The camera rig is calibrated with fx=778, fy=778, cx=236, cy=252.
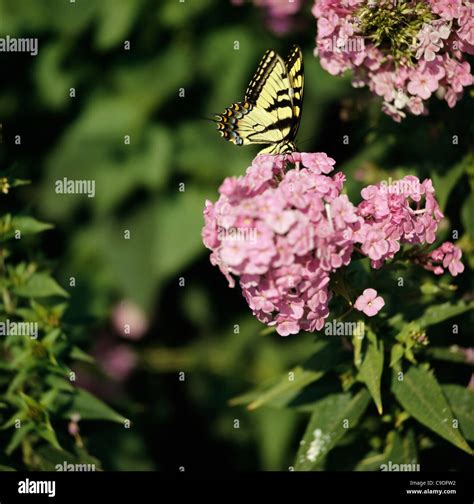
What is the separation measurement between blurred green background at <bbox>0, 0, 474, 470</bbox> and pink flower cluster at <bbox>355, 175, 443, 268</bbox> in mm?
2037

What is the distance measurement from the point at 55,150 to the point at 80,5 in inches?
42.4

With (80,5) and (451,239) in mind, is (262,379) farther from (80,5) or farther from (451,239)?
(80,5)

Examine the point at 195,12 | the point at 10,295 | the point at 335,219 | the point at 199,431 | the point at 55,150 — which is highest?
the point at 195,12

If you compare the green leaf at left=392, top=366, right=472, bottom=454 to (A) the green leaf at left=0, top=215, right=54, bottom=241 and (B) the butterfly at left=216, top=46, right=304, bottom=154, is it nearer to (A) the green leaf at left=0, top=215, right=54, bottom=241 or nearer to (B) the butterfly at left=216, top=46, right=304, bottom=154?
(B) the butterfly at left=216, top=46, right=304, bottom=154

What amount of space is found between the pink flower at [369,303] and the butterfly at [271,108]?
100 cm

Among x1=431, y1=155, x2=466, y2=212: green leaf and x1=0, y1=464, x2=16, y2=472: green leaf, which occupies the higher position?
x1=431, y1=155, x2=466, y2=212: green leaf

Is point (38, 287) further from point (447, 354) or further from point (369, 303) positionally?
point (447, 354)

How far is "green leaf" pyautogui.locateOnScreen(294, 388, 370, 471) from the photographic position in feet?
10.7

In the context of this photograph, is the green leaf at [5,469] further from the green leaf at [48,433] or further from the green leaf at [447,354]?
the green leaf at [447,354]

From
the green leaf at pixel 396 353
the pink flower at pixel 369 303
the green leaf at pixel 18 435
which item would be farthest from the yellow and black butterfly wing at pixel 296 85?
the green leaf at pixel 18 435

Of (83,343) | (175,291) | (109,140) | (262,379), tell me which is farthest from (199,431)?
(109,140)

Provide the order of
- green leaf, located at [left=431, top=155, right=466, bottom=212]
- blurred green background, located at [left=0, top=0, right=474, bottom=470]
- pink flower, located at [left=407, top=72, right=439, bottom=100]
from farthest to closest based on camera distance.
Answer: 1. blurred green background, located at [left=0, top=0, right=474, bottom=470]
2. green leaf, located at [left=431, top=155, right=466, bottom=212]
3. pink flower, located at [left=407, top=72, right=439, bottom=100]

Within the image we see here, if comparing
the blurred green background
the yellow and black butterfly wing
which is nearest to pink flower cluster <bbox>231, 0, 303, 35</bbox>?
the blurred green background

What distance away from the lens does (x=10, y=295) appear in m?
3.67
